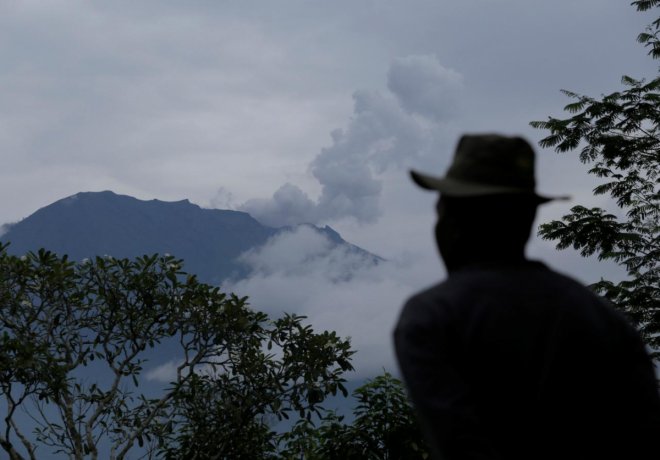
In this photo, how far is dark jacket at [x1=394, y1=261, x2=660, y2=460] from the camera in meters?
1.97

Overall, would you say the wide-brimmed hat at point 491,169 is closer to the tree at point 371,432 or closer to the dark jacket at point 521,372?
the dark jacket at point 521,372

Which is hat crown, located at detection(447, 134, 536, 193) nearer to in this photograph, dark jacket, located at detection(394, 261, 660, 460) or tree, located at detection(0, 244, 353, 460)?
dark jacket, located at detection(394, 261, 660, 460)

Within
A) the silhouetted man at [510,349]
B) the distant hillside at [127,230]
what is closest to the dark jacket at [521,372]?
the silhouetted man at [510,349]

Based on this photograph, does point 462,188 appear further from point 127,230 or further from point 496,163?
point 127,230

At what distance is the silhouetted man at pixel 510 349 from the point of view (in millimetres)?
1975

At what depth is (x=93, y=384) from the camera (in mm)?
9609

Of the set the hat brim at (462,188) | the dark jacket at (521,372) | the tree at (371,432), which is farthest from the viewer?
the tree at (371,432)

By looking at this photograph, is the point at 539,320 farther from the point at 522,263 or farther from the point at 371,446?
the point at 371,446

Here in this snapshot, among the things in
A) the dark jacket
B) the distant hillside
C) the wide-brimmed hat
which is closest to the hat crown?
the wide-brimmed hat

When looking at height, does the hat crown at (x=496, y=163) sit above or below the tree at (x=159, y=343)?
below

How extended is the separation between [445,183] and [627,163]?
453 inches

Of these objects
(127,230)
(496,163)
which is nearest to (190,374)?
(496,163)

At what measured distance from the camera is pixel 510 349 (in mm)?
1996

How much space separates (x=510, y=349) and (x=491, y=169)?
467 millimetres
